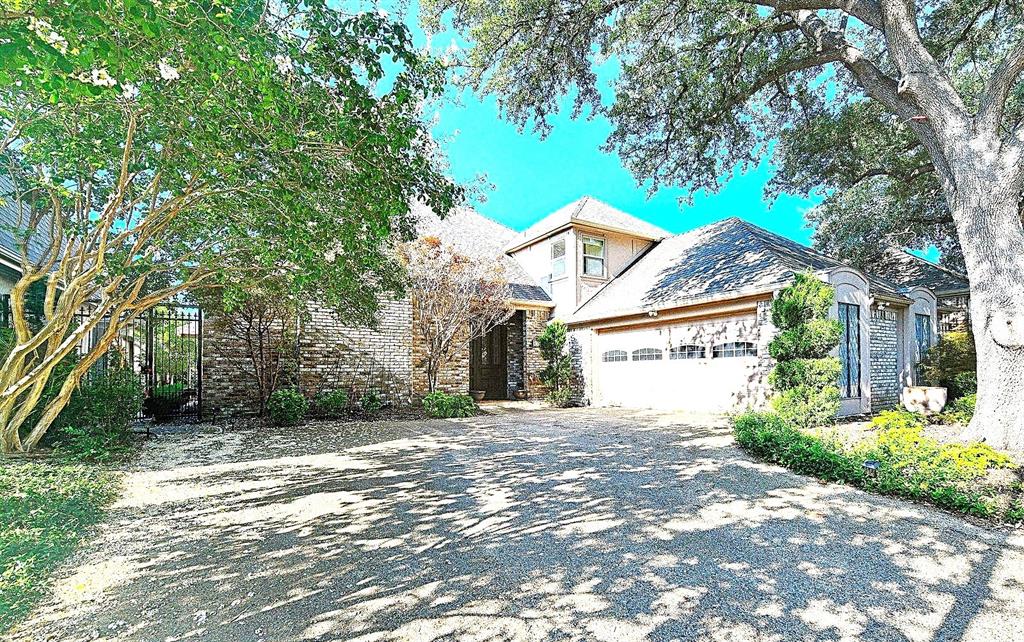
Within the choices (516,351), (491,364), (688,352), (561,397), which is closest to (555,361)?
(561,397)

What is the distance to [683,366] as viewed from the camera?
11.0 metres

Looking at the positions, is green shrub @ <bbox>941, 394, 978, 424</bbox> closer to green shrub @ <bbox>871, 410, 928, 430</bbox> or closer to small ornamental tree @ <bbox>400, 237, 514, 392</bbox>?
green shrub @ <bbox>871, 410, 928, 430</bbox>

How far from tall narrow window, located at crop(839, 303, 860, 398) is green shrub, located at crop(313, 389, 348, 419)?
1020cm

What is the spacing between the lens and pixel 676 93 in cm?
995

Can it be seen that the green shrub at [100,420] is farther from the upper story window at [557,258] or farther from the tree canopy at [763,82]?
the upper story window at [557,258]

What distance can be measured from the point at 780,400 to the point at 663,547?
6041mm

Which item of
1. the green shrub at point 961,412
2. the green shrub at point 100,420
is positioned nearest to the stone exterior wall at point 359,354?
the green shrub at point 100,420

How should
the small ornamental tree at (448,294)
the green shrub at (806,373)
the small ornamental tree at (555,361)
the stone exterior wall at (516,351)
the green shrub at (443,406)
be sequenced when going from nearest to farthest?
the green shrub at (806,373) < the small ornamental tree at (448,294) < the green shrub at (443,406) < the small ornamental tree at (555,361) < the stone exterior wall at (516,351)

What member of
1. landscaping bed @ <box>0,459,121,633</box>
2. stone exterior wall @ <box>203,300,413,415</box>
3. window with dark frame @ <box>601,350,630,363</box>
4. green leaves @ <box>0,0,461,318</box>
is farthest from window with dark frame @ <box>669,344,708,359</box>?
landscaping bed @ <box>0,459,121,633</box>

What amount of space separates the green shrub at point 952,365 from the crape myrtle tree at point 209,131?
1091 centimetres

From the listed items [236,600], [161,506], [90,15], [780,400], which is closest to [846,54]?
[780,400]

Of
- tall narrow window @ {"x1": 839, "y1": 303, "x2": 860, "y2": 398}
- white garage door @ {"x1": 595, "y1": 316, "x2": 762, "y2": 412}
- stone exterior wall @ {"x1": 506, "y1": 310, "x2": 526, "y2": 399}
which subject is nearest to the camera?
tall narrow window @ {"x1": 839, "y1": 303, "x2": 860, "y2": 398}

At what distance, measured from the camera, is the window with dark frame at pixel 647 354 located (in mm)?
11602

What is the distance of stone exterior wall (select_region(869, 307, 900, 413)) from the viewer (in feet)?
32.6
